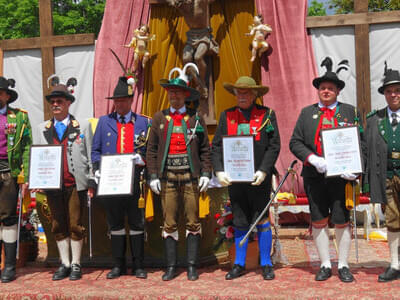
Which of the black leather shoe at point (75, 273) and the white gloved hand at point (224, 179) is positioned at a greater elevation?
the white gloved hand at point (224, 179)

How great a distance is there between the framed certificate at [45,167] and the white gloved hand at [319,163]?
2.38m

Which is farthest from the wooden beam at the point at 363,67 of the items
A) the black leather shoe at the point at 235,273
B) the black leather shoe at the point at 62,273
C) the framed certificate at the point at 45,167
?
the black leather shoe at the point at 62,273

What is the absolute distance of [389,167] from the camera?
4.12 m

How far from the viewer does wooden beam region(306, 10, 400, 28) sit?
714 centimetres

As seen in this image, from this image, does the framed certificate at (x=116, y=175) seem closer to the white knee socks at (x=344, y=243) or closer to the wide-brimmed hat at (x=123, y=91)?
the wide-brimmed hat at (x=123, y=91)

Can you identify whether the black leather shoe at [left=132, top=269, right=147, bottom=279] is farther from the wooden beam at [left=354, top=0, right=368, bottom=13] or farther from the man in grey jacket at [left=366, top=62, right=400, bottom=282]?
the wooden beam at [left=354, top=0, right=368, bottom=13]

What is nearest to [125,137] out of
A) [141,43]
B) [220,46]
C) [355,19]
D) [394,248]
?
[394,248]

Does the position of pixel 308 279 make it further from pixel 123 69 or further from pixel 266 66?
pixel 123 69

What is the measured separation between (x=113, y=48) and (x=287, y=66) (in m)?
3.02

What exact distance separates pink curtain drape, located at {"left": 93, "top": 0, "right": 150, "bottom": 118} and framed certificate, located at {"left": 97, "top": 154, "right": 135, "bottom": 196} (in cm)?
355

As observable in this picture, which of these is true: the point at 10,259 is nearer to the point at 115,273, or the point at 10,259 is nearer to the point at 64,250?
the point at 64,250

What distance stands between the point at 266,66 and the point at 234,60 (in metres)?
0.53

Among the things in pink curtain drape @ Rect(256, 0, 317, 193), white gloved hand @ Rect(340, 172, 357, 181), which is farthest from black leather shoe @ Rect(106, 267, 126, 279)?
pink curtain drape @ Rect(256, 0, 317, 193)

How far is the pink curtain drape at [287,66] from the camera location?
7.26m
